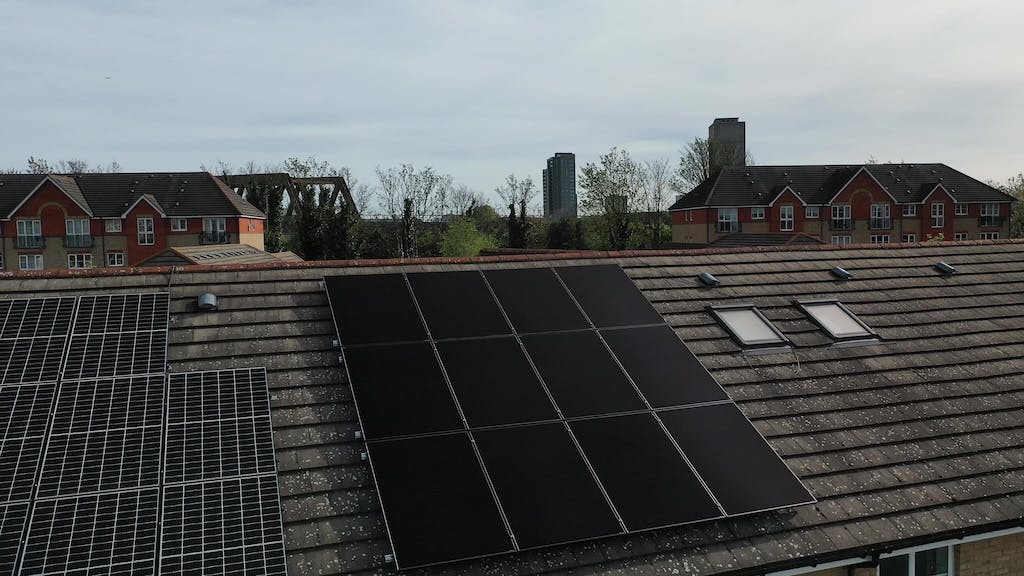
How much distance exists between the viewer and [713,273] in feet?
38.0

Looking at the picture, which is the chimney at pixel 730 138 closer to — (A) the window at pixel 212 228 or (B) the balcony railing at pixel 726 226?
(B) the balcony railing at pixel 726 226

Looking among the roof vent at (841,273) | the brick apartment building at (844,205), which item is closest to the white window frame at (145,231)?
the brick apartment building at (844,205)

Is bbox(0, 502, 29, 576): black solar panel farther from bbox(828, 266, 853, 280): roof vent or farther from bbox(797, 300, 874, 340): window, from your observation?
bbox(828, 266, 853, 280): roof vent

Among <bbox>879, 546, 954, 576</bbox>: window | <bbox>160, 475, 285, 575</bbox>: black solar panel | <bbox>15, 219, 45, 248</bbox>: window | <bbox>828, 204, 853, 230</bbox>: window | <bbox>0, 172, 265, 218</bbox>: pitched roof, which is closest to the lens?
<bbox>160, 475, 285, 575</bbox>: black solar panel

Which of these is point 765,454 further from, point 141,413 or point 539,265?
point 141,413

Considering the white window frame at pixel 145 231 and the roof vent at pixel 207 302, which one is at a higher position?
the white window frame at pixel 145 231

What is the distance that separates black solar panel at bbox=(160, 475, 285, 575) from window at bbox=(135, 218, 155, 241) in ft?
159

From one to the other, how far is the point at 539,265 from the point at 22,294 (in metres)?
6.71

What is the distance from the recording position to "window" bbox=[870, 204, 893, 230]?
58.3m

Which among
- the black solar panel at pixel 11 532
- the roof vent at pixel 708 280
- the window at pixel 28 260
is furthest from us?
the window at pixel 28 260

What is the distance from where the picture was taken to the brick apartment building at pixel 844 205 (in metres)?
56.1

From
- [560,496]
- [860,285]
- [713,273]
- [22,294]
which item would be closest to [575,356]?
[560,496]

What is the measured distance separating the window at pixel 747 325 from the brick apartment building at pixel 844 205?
152ft

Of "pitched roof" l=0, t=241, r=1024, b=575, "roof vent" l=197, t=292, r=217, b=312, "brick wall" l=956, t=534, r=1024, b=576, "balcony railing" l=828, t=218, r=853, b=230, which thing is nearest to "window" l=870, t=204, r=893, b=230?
"balcony railing" l=828, t=218, r=853, b=230
